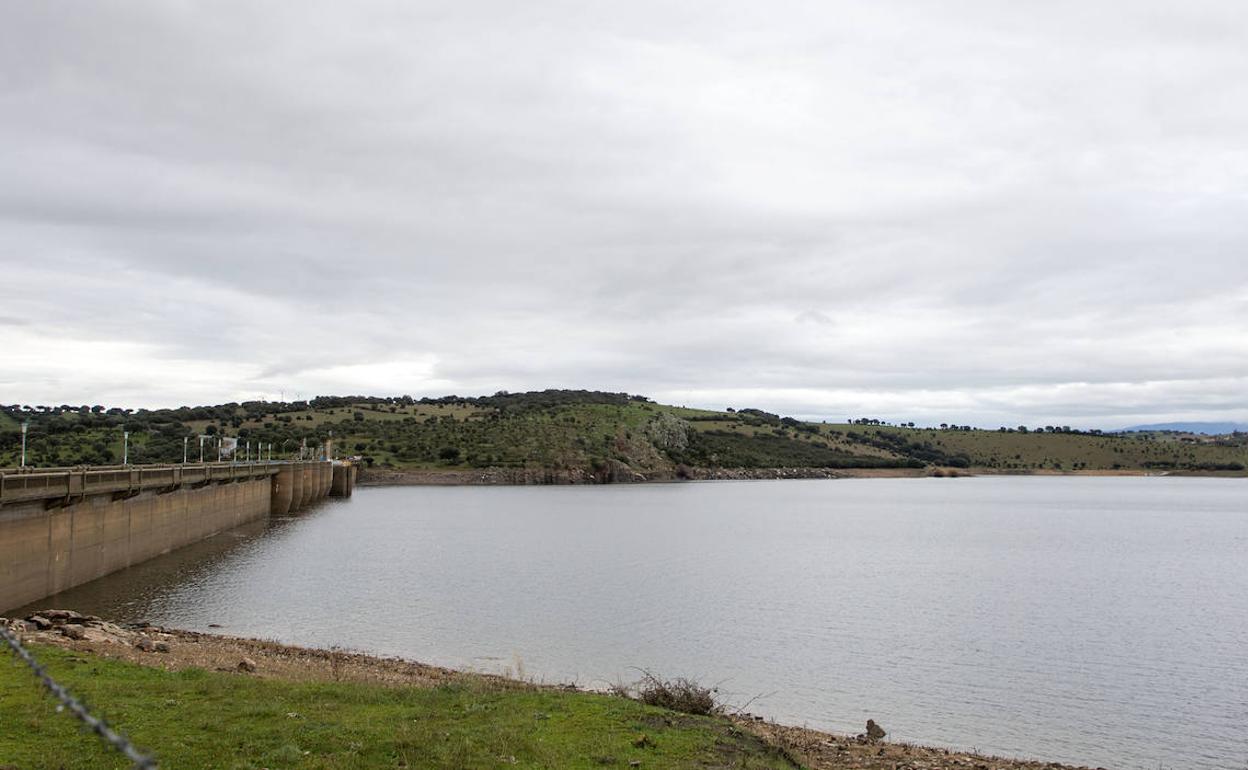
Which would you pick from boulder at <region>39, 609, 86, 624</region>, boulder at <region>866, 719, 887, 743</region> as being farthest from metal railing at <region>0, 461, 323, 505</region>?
boulder at <region>866, 719, 887, 743</region>

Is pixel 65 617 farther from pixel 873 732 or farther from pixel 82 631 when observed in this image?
pixel 873 732

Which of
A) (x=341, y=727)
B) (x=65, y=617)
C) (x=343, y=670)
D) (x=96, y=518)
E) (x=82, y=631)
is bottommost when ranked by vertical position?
(x=343, y=670)

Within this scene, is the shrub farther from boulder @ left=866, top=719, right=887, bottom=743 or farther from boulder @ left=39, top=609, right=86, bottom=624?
boulder @ left=39, top=609, right=86, bottom=624

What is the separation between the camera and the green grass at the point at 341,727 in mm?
11953

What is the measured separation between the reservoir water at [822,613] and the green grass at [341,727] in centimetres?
737

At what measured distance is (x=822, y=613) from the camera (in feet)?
116

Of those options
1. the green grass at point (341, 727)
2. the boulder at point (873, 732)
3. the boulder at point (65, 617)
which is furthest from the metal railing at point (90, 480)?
the boulder at point (873, 732)

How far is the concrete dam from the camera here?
102 feet

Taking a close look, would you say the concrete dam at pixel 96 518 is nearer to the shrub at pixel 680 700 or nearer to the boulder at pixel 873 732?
the shrub at pixel 680 700

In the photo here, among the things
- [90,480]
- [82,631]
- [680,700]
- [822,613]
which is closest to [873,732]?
[680,700]

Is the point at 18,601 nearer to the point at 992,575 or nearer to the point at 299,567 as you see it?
the point at 299,567

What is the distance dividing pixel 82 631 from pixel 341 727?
41.5ft

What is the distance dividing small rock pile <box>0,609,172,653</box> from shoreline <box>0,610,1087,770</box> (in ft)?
0.08

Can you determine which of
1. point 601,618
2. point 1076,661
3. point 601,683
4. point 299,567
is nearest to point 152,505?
point 299,567
